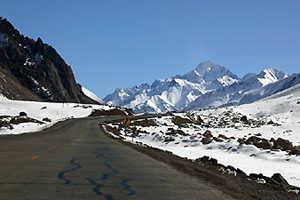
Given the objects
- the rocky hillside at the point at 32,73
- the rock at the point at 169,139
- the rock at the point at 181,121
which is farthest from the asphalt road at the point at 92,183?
the rocky hillside at the point at 32,73

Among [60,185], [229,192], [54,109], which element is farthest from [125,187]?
[54,109]

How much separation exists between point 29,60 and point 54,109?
9514 centimetres

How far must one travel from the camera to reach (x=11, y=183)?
26.5ft

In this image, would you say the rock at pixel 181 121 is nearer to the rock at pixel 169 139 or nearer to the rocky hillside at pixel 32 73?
the rock at pixel 169 139

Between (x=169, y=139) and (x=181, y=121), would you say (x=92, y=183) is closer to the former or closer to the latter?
(x=169, y=139)

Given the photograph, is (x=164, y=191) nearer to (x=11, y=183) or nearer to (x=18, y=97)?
(x=11, y=183)

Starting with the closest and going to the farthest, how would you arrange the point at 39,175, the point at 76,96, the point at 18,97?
the point at 39,175
the point at 18,97
the point at 76,96

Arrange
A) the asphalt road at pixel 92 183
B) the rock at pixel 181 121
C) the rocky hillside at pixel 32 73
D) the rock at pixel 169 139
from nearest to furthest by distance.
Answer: the asphalt road at pixel 92 183 < the rock at pixel 169 139 < the rock at pixel 181 121 < the rocky hillside at pixel 32 73

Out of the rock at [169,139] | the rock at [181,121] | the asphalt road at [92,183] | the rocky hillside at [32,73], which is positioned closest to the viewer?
the asphalt road at [92,183]

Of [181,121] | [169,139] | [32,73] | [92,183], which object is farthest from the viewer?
[32,73]

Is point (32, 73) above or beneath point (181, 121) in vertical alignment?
above

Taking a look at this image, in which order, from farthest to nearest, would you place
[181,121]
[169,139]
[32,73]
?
[32,73]
[181,121]
[169,139]

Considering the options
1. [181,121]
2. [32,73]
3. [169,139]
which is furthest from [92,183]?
[32,73]

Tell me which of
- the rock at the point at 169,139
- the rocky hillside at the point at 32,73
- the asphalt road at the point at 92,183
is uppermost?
the rocky hillside at the point at 32,73
